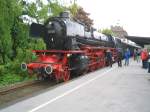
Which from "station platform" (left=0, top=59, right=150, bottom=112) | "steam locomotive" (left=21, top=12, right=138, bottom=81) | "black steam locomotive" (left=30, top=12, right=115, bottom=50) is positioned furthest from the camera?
"black steam locomotive" (left=30, top=12, right=115, bottom=50)

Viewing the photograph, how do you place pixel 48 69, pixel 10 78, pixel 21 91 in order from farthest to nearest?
pixel 10 78, pixel 48 69, pixel 21 91

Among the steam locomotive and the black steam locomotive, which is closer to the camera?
the steam locomotive

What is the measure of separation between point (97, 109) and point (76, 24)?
35.8ft

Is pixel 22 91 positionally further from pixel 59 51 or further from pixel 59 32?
pixel 59 32

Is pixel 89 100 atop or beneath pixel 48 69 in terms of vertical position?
beneath

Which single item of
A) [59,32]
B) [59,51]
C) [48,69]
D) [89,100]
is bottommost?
[89,100]

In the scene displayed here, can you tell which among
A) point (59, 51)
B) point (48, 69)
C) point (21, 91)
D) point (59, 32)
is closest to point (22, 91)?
point (21, 91)

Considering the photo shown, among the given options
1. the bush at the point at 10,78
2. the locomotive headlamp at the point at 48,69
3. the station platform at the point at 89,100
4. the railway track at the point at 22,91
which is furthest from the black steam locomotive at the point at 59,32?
the bush at the point at 10,78

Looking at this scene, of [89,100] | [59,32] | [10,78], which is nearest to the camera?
[89,100]

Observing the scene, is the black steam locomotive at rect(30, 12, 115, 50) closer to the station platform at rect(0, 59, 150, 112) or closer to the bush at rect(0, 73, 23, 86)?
the station platform at rect(0, 59, 150, 112)

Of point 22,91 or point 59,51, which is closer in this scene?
point 22,91

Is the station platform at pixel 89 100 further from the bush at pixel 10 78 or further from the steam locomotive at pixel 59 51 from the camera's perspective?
the bush at pixel 10 78

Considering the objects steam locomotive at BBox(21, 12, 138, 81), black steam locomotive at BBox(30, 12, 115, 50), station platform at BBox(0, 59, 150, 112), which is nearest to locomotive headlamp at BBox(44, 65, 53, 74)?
steam locomotive at BBox(21, 12, 138, 81)

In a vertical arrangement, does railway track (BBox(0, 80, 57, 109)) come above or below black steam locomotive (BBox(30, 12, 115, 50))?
below
